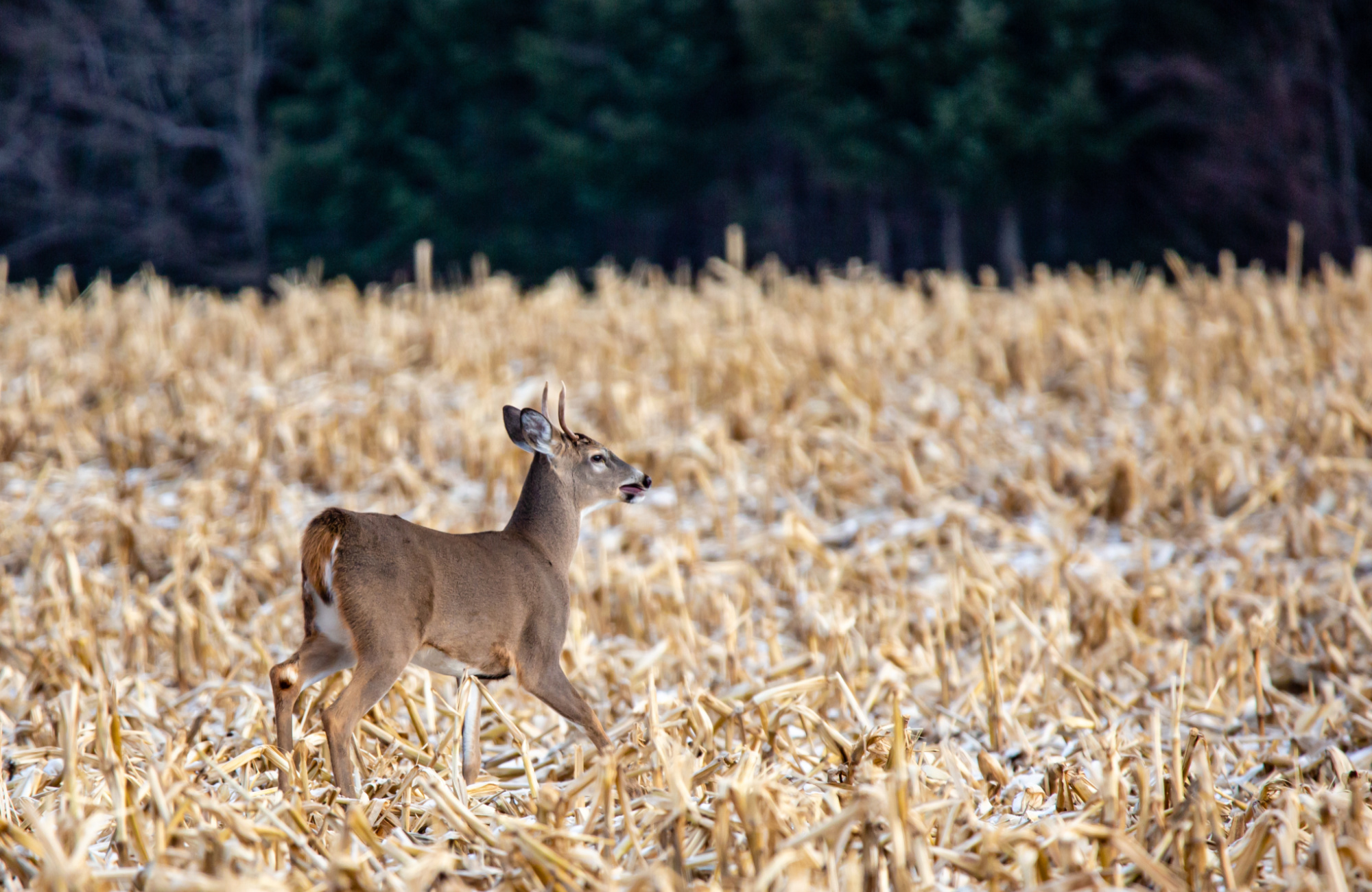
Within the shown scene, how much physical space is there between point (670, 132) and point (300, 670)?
20497 mm

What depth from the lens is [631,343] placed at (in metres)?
7.92

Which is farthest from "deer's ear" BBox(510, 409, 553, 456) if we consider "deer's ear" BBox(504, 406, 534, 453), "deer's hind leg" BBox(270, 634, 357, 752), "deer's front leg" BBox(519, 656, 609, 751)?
"deer's hind leg" BBox(270, 634, 357, 752)

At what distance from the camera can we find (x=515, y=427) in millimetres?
2795

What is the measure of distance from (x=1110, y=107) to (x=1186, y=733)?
17134 mm

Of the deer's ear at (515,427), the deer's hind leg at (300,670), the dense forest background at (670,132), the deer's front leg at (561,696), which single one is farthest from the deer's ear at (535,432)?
the dense forest background at (670,132)

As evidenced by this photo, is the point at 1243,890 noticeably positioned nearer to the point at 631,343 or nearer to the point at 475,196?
the point at 631,343

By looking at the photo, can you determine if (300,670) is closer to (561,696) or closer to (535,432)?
(561,696)

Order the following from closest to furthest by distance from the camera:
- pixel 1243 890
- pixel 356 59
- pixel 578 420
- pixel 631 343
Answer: pixel 1243 890 → pixel 578 420 → pixel 631 343 → pixel 356 59

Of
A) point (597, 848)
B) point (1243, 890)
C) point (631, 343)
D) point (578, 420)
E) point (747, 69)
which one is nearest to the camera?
point (1243, 890)

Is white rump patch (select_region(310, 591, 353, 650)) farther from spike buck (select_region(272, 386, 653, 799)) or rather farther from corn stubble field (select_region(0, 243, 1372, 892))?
corn stubble field (select_region(0, 243, 1372, 892))

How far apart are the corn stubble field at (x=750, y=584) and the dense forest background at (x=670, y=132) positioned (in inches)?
374

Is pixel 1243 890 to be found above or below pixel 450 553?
below

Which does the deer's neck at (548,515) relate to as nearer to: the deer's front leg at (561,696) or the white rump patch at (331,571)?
the deer's front leg at (561,696)

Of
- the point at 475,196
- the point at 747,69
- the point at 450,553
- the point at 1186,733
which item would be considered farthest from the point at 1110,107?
the point at 450,553
